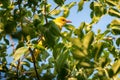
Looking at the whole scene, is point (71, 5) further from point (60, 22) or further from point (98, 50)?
point (98, 50)

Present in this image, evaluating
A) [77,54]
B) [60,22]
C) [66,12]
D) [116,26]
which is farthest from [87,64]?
[66,12]

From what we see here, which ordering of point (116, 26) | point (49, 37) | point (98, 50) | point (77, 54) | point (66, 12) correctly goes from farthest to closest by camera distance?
point (66, 12) < point (49, 37) < point (116, 26) < point (98, 50) < point (77, 54)

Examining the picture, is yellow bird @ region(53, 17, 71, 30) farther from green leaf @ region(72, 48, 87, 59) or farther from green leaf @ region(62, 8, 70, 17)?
green leaf @ region(72, 48, 87, 59)

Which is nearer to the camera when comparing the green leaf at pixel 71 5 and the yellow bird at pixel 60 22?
the yellow bird at pixel 60 22

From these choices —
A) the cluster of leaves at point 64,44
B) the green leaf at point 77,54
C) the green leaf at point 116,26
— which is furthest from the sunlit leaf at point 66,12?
the green leaf at point 77,54

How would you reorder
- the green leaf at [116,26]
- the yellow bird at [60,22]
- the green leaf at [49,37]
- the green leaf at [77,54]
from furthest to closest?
the yellow bird at [60,22] < the green leaf at [49,37] < the green leaf at [116,26] < the green leaf at [77,54]

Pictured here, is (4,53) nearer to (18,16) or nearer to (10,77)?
(10,77)

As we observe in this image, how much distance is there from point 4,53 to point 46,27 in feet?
6.20

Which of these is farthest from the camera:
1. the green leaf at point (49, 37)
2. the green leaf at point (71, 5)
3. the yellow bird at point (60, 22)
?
the green leaf at point (71, 5)

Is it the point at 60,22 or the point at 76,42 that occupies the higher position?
the point at 76,42

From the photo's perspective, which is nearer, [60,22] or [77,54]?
[77,54]

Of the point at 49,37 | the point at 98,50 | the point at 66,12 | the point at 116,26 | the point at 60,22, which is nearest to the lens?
the point at 98,50

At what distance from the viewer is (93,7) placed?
250 cm

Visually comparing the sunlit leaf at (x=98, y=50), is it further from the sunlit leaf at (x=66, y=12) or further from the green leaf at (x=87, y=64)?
the sunlit leaf at (x=66, y=12)
